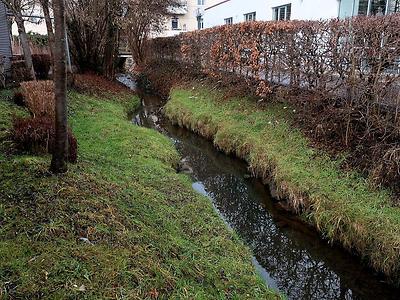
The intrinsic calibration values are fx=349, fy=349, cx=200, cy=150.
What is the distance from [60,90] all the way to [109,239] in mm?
2133

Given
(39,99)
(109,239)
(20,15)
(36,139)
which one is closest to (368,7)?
(39,99)

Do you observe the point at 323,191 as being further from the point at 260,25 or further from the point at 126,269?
the point at 260,25

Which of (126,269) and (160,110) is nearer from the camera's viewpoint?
(126,269)

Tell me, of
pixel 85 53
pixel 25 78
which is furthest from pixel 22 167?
pixel 85 53

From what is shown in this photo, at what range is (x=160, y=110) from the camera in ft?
55.6

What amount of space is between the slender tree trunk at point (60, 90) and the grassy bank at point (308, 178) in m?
4.51

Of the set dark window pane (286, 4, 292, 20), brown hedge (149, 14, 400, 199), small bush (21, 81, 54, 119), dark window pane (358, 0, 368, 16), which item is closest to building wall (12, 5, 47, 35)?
small bush (21, 81, 54, 119)

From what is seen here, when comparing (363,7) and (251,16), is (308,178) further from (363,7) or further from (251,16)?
(251,16)

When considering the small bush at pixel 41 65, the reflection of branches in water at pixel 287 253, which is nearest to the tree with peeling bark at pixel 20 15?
the small bush at pixel 41 65

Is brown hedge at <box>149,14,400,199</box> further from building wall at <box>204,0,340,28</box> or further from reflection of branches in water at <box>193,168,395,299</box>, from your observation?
building wall at <box>204,0,340,28</box>

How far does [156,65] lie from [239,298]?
22670 millimetres

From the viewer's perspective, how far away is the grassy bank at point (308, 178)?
545 centimetres

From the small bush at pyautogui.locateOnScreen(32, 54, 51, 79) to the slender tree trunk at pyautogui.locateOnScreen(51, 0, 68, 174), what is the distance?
13417 mm

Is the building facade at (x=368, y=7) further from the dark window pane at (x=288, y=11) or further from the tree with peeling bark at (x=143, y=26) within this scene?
the tree with peeling bark at (x=143, y=26)
